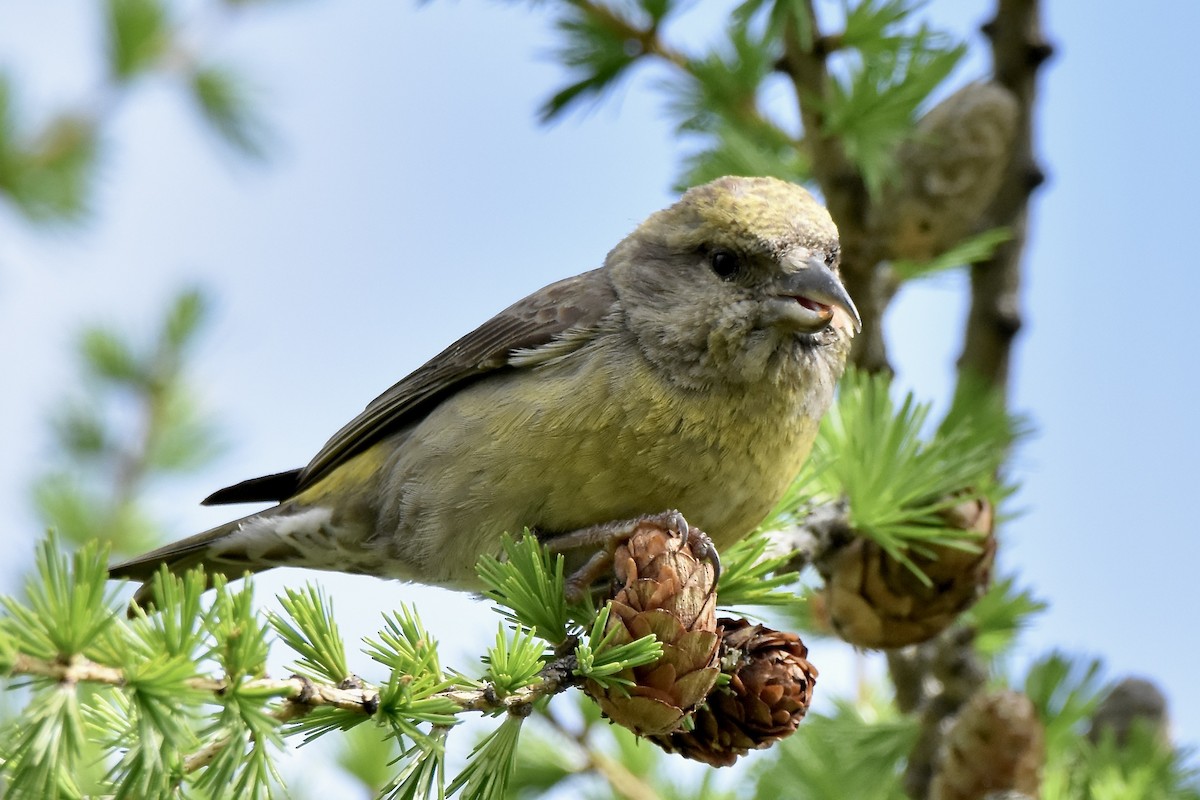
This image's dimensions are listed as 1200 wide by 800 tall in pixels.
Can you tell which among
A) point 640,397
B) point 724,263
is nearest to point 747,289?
point 724,263

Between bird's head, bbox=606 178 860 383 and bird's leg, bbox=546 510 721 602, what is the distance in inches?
19.2

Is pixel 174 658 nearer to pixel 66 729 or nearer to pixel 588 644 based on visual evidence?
pixel 66 729

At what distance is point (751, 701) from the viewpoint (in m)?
2.56

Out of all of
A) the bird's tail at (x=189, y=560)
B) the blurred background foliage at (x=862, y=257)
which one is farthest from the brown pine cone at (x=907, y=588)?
the bird's tail at (x=189, y=560)

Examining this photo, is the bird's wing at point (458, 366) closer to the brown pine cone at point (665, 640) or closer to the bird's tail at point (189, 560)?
the bird's tail at point (189, 560)

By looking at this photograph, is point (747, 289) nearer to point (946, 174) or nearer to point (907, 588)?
point (946, 174)

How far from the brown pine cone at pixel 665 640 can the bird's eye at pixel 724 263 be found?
1.08 metres

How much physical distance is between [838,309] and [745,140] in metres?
0.91

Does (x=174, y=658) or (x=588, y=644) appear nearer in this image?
(x=174, y=658)

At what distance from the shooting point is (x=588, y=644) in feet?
7.43

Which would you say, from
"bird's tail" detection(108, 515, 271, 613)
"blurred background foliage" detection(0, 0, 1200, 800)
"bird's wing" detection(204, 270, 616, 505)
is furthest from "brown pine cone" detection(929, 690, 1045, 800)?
"bird's tail" detection(108, 515, 271, 613)

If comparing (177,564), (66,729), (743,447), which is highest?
(177,564)

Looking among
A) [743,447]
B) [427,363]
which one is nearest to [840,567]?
[743,447]

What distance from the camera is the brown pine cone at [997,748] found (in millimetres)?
3168
